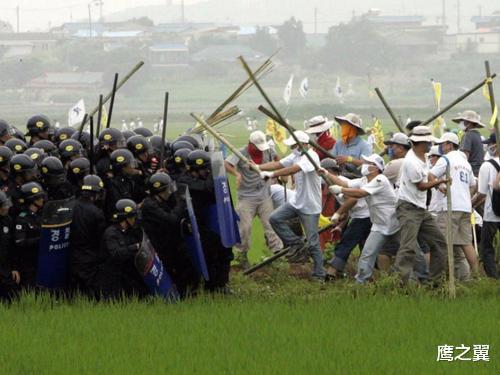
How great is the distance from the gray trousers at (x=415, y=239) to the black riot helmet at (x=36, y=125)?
15.2 feet

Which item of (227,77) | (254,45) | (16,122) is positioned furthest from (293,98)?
(16,122)

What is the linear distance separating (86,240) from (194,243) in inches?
46.1

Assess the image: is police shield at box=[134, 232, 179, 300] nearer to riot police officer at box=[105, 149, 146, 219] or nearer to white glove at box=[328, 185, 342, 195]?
riot police officer at box=[105, 149, 146, 219]

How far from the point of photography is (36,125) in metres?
17.2

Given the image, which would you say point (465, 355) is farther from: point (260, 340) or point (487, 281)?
point (487, 281)

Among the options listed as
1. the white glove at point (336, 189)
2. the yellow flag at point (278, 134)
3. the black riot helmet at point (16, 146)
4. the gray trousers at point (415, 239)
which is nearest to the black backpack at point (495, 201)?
A: the gray trousers at point (415, 239)

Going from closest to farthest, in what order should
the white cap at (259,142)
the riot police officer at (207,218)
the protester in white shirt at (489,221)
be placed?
the riot police officer at (207,218) → the protester in white shirt at (489,221) → the white cap at (259,142)

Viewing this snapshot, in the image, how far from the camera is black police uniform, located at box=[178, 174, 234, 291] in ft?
48.5

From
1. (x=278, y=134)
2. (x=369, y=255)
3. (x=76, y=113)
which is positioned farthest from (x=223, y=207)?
(x=278, y=134)

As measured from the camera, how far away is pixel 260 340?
12.0 metres

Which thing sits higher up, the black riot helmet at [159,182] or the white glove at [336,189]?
the black riot helmet at [159,182]

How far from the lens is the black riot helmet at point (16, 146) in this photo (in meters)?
15.7

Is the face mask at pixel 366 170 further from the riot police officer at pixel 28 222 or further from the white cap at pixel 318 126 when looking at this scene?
the riot police officer at pixel 28 222

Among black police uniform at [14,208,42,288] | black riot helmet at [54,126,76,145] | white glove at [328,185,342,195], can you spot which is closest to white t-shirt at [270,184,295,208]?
black riot helmet at [54,126,76,145]
